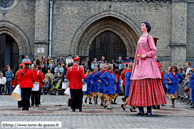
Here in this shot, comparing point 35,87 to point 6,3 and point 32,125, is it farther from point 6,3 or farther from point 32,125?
point 6,3

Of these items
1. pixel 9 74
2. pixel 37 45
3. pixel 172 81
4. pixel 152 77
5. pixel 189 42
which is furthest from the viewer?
pixel 189 42

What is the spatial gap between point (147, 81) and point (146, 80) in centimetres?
4

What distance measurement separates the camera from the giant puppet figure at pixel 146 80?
974 centimetres

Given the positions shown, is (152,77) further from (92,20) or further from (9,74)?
(92,20)

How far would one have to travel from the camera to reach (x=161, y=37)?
25406 millimetres

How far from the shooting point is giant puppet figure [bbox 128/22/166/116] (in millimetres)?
9742

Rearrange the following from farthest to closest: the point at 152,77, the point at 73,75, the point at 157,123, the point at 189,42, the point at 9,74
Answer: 1. the point at 189,42
2. the point at 9,74
3. the point at 73,75
4. the point at 152,77
5. the point at 157,123

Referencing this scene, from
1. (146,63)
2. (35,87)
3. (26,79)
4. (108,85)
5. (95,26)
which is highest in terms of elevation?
(95,26)

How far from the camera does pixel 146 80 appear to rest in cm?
982

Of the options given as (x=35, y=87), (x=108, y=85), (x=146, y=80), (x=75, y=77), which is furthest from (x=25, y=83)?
(x=146, y=80)

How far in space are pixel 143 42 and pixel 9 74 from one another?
14.0 metres

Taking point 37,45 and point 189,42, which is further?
point 189,42

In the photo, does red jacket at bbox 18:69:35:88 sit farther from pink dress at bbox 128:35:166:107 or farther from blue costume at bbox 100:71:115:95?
pink dress at bbox 128:35:166:107

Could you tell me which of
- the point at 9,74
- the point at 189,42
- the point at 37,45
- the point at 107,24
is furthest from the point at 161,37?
the point at 9,74
